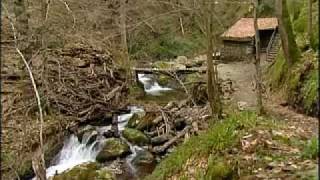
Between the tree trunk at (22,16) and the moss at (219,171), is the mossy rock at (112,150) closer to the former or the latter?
the tree trunk at (22,16)

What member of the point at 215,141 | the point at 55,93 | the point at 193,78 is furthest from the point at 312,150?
the point at 193,78

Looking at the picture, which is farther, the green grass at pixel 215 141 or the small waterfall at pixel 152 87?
the small waterfall at pixel 152 87

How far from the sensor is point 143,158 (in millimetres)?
13648

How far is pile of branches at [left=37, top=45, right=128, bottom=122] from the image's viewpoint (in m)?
14.6

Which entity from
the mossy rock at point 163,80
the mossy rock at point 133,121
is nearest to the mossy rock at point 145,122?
the mossy rock at point 133,121

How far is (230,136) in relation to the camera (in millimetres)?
7043

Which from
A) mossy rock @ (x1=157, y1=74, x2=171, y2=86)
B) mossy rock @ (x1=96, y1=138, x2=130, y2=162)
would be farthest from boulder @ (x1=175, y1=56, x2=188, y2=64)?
mossy rock @ (x1=96, y1=138, x2=130, y2=162)

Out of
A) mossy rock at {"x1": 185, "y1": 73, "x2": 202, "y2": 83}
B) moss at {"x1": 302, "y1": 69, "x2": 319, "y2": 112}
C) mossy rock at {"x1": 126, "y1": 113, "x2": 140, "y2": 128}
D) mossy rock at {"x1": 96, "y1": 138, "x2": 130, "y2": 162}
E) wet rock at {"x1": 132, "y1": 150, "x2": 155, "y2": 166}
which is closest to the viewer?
moss at {"x1": 302, "y1": 69, "x2": 319, "y2": 112}

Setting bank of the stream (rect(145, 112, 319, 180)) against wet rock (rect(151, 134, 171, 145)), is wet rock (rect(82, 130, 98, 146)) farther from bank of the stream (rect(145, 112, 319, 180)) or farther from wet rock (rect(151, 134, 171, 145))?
bank of the stream (rect(145, 112, 319, 180))

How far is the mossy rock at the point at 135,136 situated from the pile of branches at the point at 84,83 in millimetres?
1829

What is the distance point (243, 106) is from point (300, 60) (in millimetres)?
2493

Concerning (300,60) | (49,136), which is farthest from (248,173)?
(300,60)

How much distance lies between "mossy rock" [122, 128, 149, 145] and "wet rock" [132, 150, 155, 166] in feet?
2.25

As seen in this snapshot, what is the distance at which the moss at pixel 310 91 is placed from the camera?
486 inches
